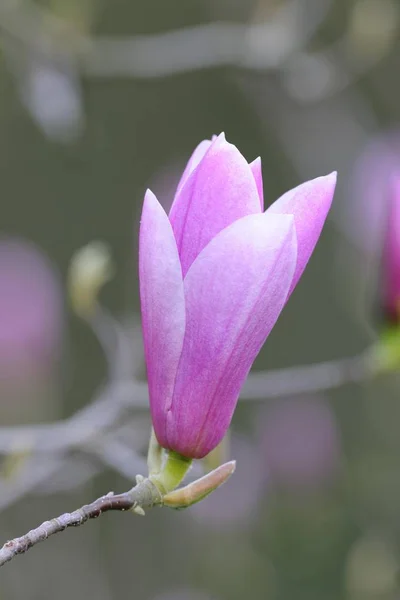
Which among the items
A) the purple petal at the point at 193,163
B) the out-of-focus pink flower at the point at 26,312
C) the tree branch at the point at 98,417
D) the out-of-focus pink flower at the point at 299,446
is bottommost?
the purple petal at the point at 193,163

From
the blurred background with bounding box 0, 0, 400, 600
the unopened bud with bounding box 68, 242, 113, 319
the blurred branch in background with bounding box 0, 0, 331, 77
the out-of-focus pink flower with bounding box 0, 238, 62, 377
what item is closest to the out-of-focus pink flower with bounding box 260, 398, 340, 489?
the blurred background with bounding box 0, 0, 400, 600

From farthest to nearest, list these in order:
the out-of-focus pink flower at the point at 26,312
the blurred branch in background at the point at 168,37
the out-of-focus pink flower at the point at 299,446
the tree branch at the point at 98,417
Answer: the out-of-focus pink flower at the point at 299,446, the out-of-focus pink flower at the point at 26,312, the blurred branch in background at the point at 168,37, the tree branch at the point at 98,417

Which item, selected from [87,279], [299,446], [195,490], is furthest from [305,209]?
[299,446]

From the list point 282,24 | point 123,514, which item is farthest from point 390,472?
point 282,24

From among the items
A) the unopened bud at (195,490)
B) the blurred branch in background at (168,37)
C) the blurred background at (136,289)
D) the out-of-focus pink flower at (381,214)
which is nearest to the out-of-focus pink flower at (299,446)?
the blurred background at (136,289)

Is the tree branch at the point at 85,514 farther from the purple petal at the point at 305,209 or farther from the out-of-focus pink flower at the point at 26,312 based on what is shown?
the out-of-focus pink flower at the point at 26,312

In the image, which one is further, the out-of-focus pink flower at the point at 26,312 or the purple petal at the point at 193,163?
the out-of-focus pink flower at the point at 26,312

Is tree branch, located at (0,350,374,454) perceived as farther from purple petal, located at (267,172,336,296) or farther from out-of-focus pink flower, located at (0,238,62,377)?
out-of-focus pink flower, located at (0,238,62,377)

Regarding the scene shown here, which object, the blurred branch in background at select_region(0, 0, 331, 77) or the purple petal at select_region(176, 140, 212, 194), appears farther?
the blurred branch in background at select_region(0, 0, 331, 77)
